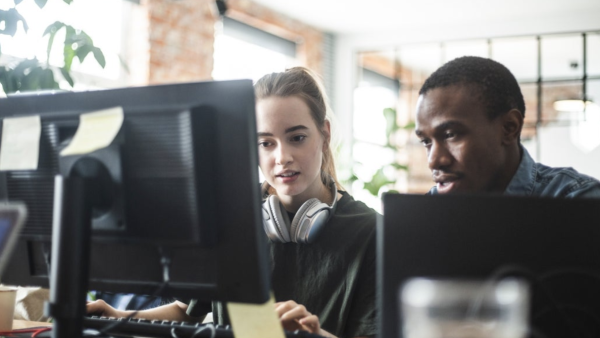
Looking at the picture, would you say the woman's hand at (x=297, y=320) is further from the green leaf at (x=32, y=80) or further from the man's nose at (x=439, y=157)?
the green leaf at (x=32, y=80)

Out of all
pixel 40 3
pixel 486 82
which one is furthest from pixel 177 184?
pixel 40 3

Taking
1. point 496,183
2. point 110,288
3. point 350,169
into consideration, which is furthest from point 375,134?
point 110,288

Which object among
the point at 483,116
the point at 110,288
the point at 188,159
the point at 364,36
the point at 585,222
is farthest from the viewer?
the point at 364,36

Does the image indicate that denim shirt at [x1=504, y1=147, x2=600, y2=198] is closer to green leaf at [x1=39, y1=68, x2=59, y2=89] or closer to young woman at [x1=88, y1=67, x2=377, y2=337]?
young woman at [x1=88, y1=67, x2=377, y2=337]

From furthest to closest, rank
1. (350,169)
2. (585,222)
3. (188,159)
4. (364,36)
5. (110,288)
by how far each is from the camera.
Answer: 1. (364,36)
2. (350,169)
3. (110,288)
4. (188,159)
5. (585,222)

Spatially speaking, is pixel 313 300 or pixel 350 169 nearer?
pixel 313 300

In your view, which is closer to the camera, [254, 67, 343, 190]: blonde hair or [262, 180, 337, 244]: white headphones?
[262, 180, 337, 244]: white headphones

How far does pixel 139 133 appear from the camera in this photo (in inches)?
34.9

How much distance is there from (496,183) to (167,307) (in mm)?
816

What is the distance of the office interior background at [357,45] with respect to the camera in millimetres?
4508

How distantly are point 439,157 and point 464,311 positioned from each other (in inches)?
34.7

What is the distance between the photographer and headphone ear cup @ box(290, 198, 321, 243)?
1.47m

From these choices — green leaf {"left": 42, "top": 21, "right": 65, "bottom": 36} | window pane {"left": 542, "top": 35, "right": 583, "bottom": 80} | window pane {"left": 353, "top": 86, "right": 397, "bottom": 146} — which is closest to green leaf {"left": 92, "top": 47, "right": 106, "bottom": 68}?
green leaf {"left": 42, "top": 21, "right": 65, "bottom": 36}

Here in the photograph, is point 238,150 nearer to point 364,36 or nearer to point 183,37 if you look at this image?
point 183,37
